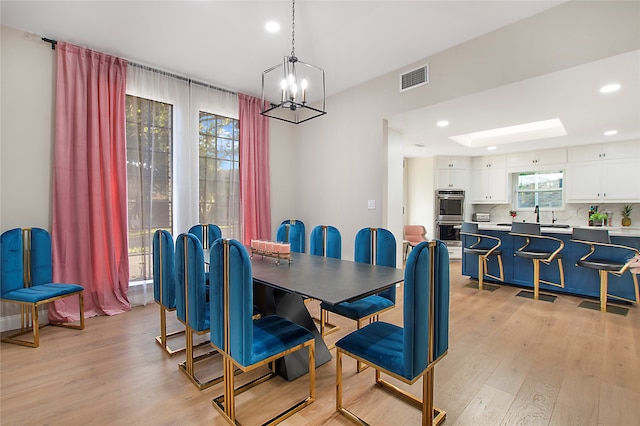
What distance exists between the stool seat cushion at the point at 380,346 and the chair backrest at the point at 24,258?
312 cm

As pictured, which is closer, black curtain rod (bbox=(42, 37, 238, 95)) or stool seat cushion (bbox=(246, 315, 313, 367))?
stool seat cushion (bbox=(246, 315, 313, 367))

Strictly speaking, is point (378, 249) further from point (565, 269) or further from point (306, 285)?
point (565, 269)

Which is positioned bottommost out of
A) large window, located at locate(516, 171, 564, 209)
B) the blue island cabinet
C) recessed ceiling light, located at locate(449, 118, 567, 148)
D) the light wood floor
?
the light wood floor

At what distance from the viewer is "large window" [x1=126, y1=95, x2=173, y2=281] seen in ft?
11.9

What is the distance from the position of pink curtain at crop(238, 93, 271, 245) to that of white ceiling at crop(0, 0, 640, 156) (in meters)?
0.57

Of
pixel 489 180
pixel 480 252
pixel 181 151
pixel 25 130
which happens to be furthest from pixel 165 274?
pixel 489 180

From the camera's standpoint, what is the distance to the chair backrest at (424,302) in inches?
53.7

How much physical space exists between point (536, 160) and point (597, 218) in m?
1.54

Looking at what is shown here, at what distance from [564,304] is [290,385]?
146 inches

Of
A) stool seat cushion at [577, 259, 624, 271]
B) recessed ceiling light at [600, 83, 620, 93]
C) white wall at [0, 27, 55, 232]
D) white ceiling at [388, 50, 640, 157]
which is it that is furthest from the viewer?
stool seat cushion at [577, 259, 624, 271]

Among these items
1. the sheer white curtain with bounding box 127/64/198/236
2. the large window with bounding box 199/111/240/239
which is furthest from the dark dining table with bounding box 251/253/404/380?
the large window with bounding box 199/111/240/239

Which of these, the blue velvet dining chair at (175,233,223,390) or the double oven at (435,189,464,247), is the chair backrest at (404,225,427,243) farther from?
the blue velvet dining chair at (175,233,223,390)

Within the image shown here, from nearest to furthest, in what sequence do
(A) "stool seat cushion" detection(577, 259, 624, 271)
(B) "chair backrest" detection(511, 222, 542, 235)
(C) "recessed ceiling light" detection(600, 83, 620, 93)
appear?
(C) "recessed ceiling light" detection(600, 83, 620, 93) < (A) "stool seat cushion" detection(577, 259, 624, 271) < (B) "chair backrest" detection(511, 222, 542, 235)

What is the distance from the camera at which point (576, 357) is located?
2.42 meters
